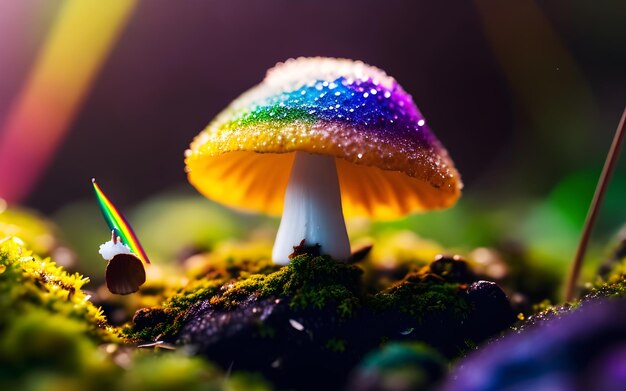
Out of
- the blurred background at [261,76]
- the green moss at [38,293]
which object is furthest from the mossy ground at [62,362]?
the blurred background at [261,76]

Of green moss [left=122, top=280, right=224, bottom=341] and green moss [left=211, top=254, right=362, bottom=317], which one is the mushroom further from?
green moss [left=122, top=280, right=224, bottom=341]

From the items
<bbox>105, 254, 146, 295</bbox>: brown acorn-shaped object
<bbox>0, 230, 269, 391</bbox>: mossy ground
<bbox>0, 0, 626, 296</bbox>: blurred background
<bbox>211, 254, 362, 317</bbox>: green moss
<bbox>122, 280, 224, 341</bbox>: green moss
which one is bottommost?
<bbox>0, 230, 269, 391</bbox>: mossy ground

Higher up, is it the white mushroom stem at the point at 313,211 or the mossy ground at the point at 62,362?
the white mushroom stem at the point at 313,211

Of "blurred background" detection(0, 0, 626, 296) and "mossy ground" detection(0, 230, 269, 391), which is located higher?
"blurred background" detection(0, 0, 626, 296)

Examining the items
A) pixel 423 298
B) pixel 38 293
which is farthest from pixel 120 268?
pixel 423 298

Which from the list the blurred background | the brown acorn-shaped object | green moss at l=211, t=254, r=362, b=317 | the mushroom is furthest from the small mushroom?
the blurred background

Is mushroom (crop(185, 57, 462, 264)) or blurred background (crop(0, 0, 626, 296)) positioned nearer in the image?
mushroom (crop(185, 57, 462, 264))

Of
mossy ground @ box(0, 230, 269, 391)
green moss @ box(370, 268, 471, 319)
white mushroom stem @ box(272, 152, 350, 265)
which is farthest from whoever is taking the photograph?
white mushroom stem @ box(272, 152, 350, 265)

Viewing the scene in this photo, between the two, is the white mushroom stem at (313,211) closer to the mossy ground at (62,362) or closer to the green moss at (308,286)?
the green moss at (308,286)
